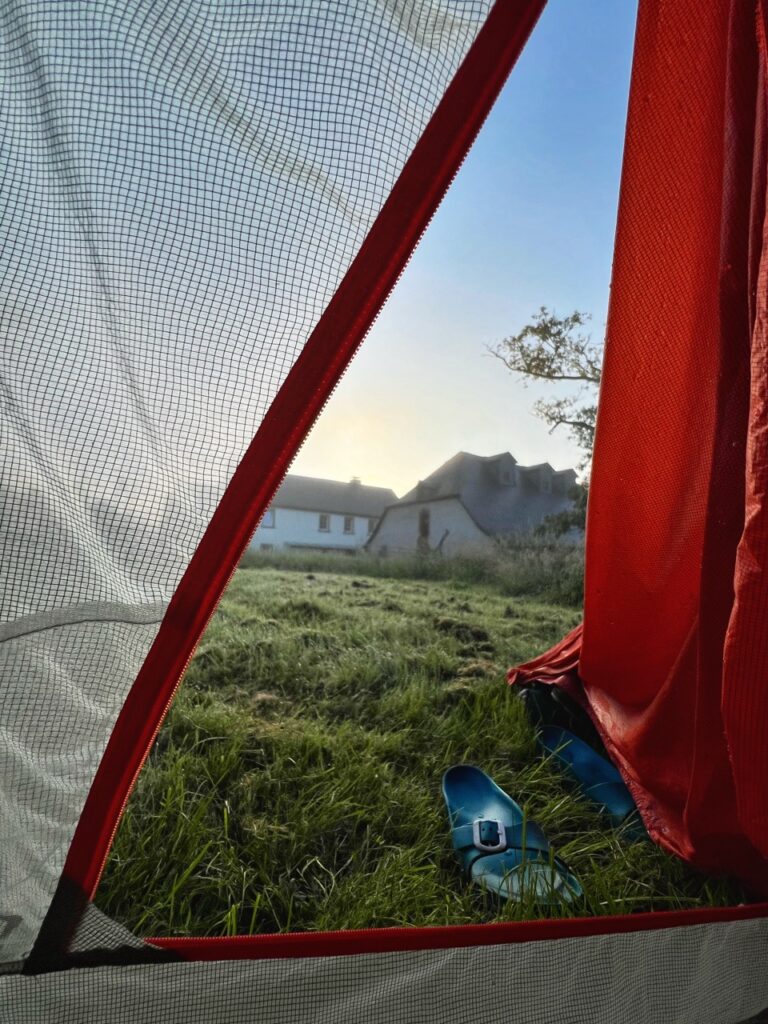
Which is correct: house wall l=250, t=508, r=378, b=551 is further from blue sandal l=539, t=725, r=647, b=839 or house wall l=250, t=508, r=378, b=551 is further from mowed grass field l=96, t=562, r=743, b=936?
blue sandal l=539, t=725, r=647, b=839

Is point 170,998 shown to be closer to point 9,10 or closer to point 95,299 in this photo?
point 95,299

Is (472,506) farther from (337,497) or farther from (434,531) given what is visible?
(337,497)

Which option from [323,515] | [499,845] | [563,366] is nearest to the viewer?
[499,845]

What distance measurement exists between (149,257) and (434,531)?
3.81 m

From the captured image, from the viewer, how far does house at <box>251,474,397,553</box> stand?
14.4ft

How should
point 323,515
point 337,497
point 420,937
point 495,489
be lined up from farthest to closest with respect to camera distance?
1. point 337,497
2. point 323,515
3. point 495,489
4. point 420,937

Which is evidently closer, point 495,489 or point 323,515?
point 495,489

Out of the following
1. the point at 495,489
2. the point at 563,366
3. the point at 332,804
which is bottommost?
the point at 332,804

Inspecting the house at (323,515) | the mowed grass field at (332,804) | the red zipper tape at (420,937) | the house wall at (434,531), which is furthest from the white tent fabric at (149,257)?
the house at (323,515)

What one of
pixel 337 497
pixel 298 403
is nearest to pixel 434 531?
pixel 337 497

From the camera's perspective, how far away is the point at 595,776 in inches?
44.8

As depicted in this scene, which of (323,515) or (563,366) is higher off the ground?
(563,366)

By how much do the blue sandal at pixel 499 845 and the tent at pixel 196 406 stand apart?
142 mm

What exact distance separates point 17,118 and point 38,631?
17.4 inches
